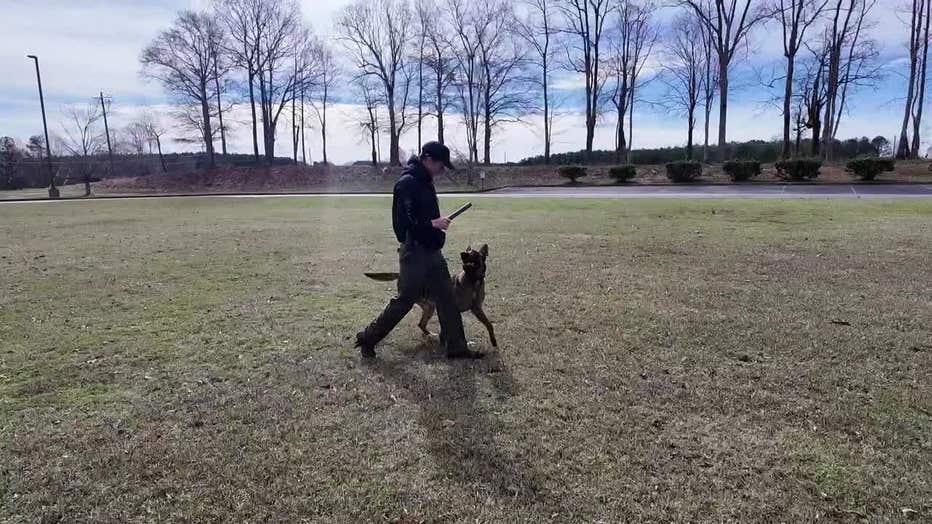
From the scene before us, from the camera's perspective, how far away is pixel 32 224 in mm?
17094

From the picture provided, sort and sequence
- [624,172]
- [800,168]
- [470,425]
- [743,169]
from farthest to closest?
1. [624,172]
2. [743,169]
3. [800,168]
4. [470,425]

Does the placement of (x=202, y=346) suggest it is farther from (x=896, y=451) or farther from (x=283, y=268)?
(x=896, y=451)

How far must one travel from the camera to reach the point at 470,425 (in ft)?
11.1

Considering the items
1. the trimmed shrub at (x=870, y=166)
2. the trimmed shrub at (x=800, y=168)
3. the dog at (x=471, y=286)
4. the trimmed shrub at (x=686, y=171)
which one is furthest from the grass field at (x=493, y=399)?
the trimmed shrub at (x=686, y=171)

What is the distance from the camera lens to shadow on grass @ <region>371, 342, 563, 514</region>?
2.76 meters

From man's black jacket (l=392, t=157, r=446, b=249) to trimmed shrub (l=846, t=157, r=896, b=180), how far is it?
30213 mm

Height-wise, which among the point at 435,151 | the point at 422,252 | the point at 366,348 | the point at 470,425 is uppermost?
the point at 435,151

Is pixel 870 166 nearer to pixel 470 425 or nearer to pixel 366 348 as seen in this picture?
pixel 366 348

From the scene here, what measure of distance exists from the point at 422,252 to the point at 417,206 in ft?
1.23

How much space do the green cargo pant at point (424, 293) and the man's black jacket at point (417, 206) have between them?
0.10m

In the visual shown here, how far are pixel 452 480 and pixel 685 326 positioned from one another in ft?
10.6

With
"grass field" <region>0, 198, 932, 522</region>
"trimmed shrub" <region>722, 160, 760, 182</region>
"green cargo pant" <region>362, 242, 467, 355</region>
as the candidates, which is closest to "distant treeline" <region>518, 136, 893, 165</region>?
"trimmed shrub" <region>722, 160, 760, 182</region>

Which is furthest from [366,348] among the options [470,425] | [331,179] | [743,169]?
[331,179]

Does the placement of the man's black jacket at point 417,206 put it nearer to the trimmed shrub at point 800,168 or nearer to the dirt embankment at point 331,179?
the trimmed shrub at point 800,168
